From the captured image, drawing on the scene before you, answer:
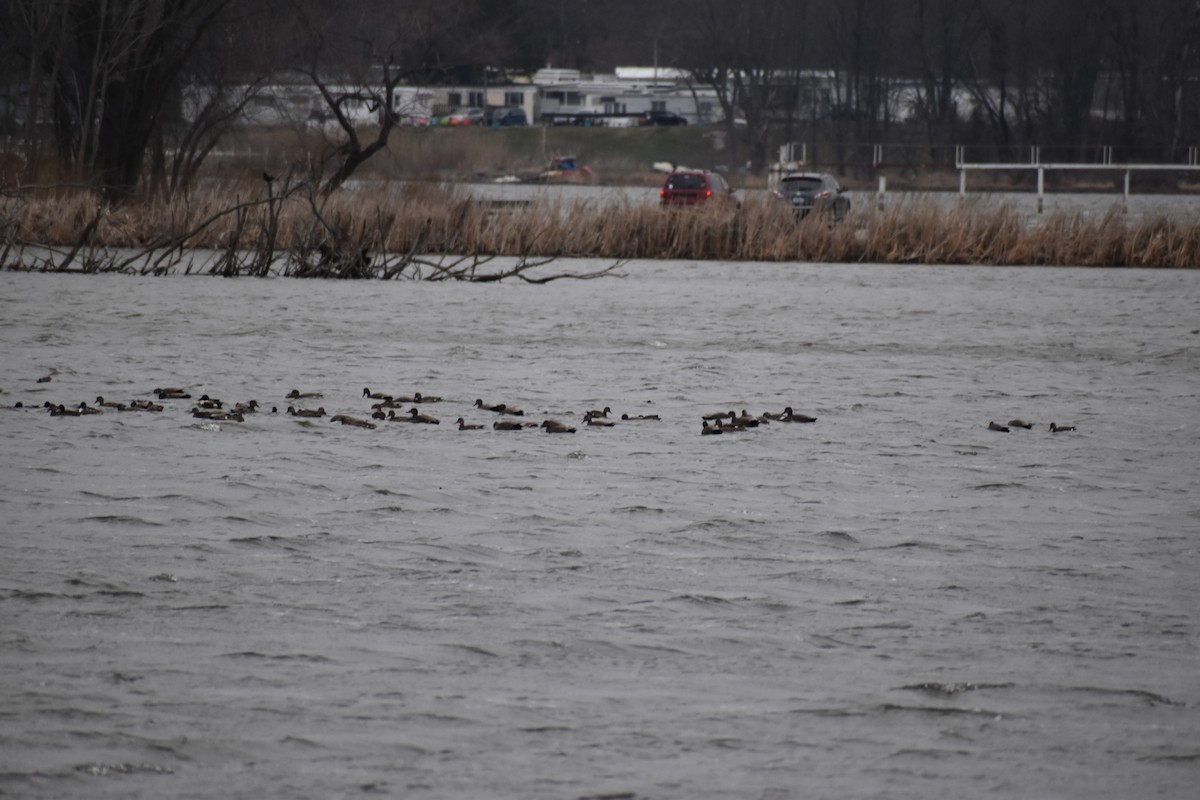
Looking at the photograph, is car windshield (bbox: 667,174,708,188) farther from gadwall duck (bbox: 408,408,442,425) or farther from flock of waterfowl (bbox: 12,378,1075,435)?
gadwall duck (bbox: 408,408,442,425)

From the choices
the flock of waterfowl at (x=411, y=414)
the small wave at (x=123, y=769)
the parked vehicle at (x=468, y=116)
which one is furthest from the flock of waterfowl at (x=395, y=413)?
the parked vehicle at (x=468, y=116)

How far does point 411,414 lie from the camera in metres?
11.3

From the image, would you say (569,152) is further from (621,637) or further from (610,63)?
(621,637)

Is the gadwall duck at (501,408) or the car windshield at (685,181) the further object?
the car windshield at (685,181)

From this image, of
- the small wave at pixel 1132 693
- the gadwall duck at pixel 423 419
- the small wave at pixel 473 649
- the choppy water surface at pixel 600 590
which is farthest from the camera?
the gadwall duck at pixel 423 419

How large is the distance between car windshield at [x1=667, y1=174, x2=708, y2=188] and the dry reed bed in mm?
8784

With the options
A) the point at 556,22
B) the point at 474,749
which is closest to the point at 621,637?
the point at 474,749

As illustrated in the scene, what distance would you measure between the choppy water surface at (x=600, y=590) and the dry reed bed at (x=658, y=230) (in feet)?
45.3

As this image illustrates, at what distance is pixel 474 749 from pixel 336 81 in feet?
126

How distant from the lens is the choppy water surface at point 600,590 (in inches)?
191

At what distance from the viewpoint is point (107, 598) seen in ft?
21.1

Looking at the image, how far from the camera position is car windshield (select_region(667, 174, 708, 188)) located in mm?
39156

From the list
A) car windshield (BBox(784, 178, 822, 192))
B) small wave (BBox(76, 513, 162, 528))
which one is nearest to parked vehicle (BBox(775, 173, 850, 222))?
car windshield (BBox(784, 178, 822, 192))

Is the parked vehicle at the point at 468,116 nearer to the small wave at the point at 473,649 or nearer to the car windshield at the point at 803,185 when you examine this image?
the car windshield at the point at 803,185
